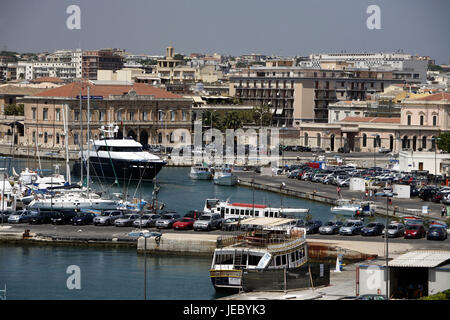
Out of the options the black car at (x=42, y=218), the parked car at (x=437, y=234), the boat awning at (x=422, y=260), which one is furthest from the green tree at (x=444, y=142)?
the boat awning at (x=422, y=260)

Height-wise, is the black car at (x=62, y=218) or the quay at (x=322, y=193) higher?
the black car at (x=62, y=218)

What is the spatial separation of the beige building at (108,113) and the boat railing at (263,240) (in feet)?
123

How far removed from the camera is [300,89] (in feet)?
249

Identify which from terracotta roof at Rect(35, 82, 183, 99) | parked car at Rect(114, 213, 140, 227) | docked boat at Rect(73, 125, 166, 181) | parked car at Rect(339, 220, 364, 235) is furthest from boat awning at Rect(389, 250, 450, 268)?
terracotta roof at Rect(35, 82, 183, 99)

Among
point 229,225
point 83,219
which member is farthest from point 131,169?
point 229,225

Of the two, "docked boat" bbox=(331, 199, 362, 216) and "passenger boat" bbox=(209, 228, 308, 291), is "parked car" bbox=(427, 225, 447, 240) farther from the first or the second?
"docked boat" bbox=(331, 199, 362, 216)

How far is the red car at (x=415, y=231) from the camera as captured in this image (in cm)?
2880

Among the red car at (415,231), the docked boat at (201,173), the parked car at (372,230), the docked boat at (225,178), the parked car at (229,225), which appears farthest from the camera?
the docked boat at (201,173)

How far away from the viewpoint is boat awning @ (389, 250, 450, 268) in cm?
2021

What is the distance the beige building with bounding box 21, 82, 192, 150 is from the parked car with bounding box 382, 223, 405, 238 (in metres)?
34.0

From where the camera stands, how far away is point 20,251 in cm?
2819

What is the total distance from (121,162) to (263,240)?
2651cm

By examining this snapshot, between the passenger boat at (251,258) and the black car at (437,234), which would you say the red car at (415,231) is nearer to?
the black car at (437,234)
